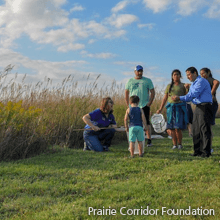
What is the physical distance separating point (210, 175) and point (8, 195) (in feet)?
9.46

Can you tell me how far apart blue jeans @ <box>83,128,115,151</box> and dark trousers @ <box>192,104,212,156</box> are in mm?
1943

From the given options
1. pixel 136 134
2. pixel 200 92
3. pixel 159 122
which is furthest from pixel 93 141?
pixel 159 122

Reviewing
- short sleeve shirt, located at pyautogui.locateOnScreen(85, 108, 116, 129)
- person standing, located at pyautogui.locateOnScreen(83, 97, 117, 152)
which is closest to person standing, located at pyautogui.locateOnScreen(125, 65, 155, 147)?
person standing, located at pyautogui.locateOnScreen(83, 97, 117, 152)

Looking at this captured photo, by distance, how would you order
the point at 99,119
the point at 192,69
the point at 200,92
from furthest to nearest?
the point at 99,119
the point at 192,69
the point at 200,92

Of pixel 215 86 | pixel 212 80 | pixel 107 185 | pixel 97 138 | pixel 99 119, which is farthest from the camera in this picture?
pixel 212 80

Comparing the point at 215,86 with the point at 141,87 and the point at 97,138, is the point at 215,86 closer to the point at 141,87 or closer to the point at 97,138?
the point at 141,87

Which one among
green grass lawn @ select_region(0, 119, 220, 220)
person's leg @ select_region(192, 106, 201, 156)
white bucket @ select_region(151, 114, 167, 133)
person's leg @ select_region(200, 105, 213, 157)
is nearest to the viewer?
green grass lawn @ select_region(0, 119, 220, 220)

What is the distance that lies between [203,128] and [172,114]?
1.07m

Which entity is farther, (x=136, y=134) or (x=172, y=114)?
(x=172, y=114)

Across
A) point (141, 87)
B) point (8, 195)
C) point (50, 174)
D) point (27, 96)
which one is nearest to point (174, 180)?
point (50, 174)

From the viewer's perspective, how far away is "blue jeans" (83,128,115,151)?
650 centimetres

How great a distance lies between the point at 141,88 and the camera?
268 inches

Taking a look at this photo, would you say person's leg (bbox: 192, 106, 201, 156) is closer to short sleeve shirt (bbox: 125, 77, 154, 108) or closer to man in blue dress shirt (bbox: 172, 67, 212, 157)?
man in blue dress shirt (bbox: 172, 67, 212, 157)

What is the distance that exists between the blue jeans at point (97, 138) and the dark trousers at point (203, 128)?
194 cm
